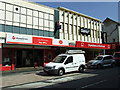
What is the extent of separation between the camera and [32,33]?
1997 cm

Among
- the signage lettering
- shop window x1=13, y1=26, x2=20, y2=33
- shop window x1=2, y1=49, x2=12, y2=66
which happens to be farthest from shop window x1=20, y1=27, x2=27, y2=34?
Result: the signage lettering

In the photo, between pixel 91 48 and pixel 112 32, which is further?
pixel 112 32

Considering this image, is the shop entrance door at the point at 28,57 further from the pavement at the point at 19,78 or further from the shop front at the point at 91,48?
the shop front at the point at 91,48

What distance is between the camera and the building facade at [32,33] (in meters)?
17.0

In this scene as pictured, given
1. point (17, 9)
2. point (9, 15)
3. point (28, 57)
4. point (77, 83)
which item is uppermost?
point (17, 9)

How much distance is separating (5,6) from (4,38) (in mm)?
4528

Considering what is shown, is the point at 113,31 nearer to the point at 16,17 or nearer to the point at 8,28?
the point at 16,17

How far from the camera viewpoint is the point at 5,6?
1744cm

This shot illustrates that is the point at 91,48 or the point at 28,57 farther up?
the point at 91,48

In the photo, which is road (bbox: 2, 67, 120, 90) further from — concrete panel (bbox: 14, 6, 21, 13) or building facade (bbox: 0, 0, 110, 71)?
concrete panel (bbox: 14, 6, 21, 13)

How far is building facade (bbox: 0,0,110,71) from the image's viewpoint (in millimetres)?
16953

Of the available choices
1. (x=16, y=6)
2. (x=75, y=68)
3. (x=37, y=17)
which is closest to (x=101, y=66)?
(x=75, y=68)

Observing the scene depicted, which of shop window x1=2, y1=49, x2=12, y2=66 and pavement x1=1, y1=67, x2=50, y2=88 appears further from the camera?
shop window x1=2, y1=49, x2=12, y2=66

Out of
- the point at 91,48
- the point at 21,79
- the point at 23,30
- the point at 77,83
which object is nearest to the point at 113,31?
the point at 91,48
